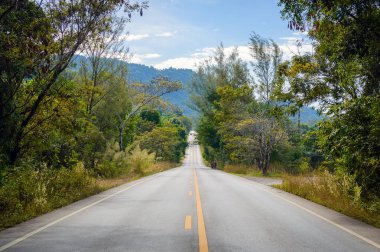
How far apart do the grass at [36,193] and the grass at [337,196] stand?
920 cm

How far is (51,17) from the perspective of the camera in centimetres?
1324

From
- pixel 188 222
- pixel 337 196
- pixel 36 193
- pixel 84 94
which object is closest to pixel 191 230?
pixel 188 222

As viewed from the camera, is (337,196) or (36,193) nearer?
(36,193)

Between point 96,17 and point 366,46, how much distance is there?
9.37 m

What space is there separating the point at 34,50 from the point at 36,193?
464 centimetres

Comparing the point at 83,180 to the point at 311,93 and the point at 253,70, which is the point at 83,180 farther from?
the point at 253,70

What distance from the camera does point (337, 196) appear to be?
1346 centimetres

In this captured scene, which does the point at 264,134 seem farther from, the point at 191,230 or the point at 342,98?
the point at 191,230

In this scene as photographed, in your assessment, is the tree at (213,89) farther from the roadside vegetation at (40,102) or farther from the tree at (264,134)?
the roadside vegetation at (40,102)

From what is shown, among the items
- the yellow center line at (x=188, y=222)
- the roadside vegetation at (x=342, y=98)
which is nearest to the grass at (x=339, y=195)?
the roadside vegetation at (x=342, y=98)

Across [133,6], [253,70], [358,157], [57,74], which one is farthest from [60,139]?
[253,70]

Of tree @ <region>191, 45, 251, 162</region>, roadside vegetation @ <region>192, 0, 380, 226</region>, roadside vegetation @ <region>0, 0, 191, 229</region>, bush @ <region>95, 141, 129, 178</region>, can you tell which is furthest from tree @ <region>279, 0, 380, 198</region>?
tree @ <region>191, 45, 251, 162</region>

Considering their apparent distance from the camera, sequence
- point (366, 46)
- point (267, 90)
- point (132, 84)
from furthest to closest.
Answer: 1. point (132, 84)
2. point (267, 90)
3. point (366, 46)

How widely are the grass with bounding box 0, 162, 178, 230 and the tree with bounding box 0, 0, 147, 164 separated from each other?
1333mm
